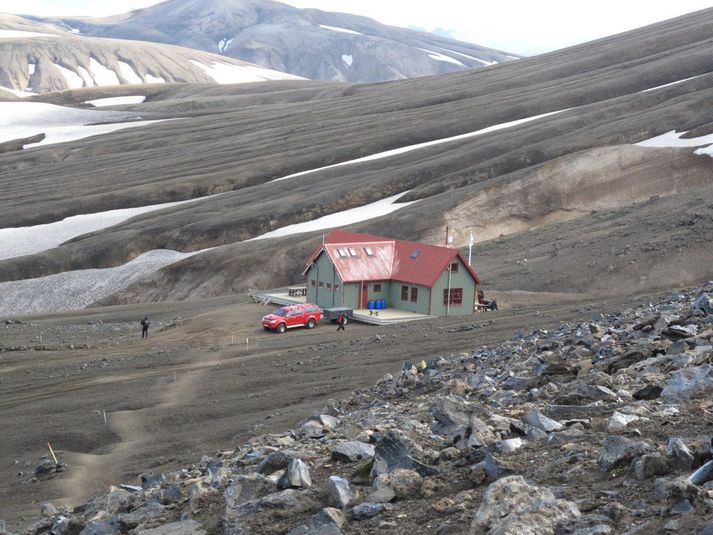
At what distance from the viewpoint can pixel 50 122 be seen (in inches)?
6339

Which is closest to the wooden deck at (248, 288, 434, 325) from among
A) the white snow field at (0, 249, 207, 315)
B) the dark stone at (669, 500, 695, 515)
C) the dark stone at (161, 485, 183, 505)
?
the white snow field at (0, 249, 207, 315)

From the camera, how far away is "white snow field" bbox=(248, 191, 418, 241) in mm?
72500

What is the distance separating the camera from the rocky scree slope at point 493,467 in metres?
9.55

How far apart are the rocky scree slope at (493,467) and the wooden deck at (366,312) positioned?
26180mm

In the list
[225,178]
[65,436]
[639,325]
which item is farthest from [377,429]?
[225,178]

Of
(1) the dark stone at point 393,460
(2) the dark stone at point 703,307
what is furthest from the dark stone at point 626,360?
(1) the dark stone at point 393,460

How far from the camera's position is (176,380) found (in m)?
30.6

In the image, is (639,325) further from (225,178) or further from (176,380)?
(225,178)

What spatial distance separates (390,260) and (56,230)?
151 feet

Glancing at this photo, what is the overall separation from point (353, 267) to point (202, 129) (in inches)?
3464

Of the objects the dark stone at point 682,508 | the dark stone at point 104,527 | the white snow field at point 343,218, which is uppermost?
the white snow field at point 343,218

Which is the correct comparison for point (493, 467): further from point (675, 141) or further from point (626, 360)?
point (675, 141)

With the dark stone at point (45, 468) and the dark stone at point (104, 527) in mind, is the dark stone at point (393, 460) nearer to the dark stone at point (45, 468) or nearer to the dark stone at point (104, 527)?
the dark stone at point (104, 527)

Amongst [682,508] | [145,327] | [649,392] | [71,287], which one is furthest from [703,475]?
[71,287]
